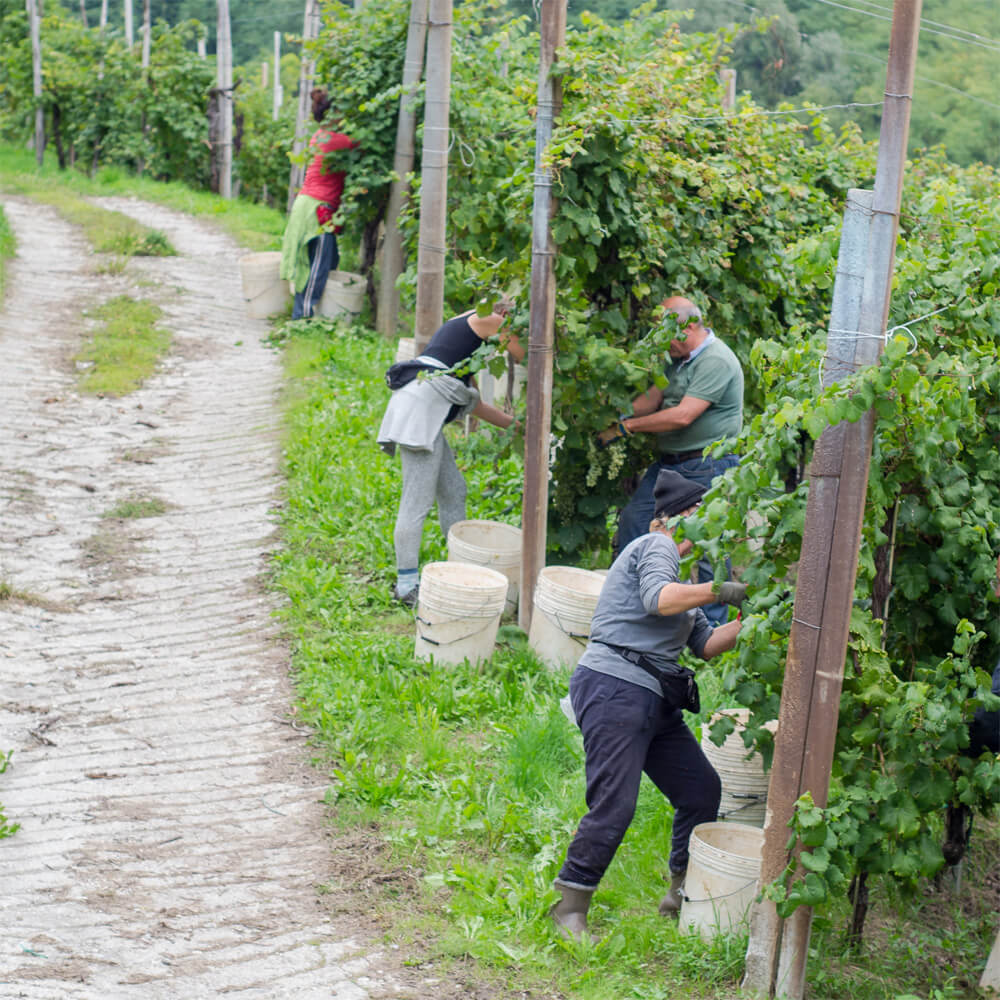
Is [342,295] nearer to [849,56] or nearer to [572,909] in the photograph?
[572,909]

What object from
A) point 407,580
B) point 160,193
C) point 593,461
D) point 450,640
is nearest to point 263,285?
point 407,580

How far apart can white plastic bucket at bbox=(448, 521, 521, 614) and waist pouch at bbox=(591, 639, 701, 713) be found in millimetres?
2525

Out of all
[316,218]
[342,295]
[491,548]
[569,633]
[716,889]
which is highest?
[316,218]

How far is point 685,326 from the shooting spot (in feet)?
22.3

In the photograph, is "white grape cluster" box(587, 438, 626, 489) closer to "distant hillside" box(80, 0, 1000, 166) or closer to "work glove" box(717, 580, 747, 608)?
"work glove" box(717, 580, 747, 608)

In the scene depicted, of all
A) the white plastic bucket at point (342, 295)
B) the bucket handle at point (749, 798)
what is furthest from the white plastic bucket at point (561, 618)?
the white plastic bucket at point (342, 295)

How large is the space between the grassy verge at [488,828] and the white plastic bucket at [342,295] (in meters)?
5.27

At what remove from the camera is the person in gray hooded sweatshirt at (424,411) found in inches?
288

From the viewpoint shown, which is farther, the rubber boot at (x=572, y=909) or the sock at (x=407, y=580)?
the sock at (x=407, y=580)

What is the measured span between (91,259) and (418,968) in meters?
13.3

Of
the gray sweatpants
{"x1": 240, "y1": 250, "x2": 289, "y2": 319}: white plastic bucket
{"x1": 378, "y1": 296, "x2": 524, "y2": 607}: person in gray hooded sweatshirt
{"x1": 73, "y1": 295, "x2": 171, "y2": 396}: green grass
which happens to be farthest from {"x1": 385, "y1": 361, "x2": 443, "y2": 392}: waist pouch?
{"x1": 240, "y1": 250, "x2": 289, "y2": 319}: white plastic bucket

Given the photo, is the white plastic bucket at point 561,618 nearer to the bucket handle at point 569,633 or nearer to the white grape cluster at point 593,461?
the bucket handle at point 569,633

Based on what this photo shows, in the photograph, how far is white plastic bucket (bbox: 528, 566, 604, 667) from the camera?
659cm

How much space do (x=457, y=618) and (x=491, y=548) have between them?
1.02 meters
